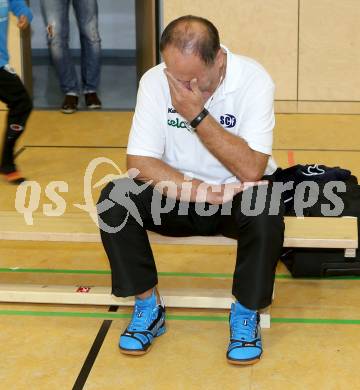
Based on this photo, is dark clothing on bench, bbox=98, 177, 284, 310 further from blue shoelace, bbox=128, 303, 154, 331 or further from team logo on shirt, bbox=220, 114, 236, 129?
team logo on shirt, bbox=220, 114, 236, 129

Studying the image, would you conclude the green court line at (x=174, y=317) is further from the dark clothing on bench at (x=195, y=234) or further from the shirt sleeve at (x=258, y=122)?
the shirt sleeve at (x=258, y=122)

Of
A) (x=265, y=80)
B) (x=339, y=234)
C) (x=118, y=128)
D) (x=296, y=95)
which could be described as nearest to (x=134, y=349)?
(x=339, y=234)

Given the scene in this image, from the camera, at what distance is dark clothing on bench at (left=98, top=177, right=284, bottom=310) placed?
116 inches

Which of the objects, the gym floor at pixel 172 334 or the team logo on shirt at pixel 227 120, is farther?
the team logo on shirt at pixel 227 120

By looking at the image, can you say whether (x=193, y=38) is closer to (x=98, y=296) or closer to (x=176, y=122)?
(x=176, y=122)

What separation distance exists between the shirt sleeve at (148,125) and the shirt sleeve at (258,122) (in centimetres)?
32

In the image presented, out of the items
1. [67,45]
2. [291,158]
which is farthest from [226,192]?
[67,45]

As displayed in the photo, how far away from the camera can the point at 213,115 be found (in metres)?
3.13

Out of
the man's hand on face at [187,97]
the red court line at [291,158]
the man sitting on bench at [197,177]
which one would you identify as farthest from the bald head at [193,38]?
the red court line at [291,158]

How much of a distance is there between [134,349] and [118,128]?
3.31m

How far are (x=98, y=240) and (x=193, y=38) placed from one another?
88 cm

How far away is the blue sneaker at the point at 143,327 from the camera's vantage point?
10.1 feet

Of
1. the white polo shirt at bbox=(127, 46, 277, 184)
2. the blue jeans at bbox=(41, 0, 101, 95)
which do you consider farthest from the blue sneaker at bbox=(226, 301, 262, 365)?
the blue jeans at bbox=(41, 0, 101, 95)

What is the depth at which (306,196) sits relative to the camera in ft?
12.1
